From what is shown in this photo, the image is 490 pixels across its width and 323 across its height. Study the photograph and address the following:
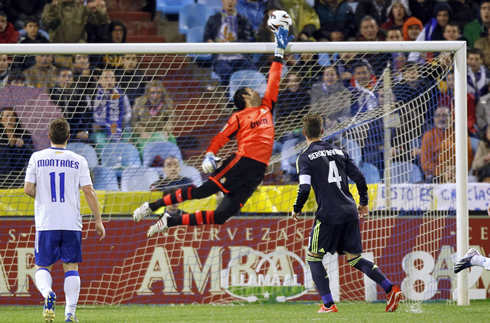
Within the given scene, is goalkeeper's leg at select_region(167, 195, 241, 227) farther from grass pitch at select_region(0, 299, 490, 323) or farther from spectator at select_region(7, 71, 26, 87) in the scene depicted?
spectator at select_region(7, 71, 26, 87)

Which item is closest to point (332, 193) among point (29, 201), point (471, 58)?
point (29, 201)

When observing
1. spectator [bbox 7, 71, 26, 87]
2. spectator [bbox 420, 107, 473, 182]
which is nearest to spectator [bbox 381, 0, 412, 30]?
spectator [bbox 420, 107, 473, 182]

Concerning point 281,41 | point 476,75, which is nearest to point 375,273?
point 281,41

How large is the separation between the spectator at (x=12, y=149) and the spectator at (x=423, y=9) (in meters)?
7.25

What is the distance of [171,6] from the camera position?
1165 cm

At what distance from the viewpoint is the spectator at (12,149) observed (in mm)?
A: 7305

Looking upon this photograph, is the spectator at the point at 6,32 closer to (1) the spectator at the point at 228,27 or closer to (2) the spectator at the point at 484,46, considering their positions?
(1) the spectator at the point at 228,27

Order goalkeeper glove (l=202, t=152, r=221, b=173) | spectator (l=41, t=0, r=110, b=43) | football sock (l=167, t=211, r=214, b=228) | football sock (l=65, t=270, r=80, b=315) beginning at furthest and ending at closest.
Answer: spectator (l=41, t=0, r=110, b=43) < football sock (l=167, t=211, r=214, b=228) < goalkeeper glove (l=202, t=152, r=221, b=173) < football sock (l=65, t=270, r=80, b=315)

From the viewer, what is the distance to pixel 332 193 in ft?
18.7

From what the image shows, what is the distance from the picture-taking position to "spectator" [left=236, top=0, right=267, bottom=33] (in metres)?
11.0

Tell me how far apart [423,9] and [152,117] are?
5915 mm

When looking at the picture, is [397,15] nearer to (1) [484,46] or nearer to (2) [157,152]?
(1) [484,46]

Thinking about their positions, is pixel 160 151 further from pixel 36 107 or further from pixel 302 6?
pixel 302 6

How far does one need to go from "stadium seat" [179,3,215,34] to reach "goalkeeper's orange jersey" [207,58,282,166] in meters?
4.97
